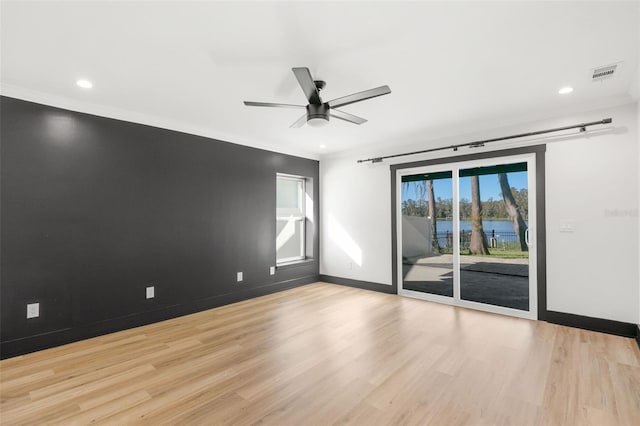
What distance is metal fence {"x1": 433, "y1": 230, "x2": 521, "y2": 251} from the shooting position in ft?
13.3

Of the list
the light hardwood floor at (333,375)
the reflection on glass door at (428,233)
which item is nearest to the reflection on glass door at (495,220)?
the reflection on glass door at (428,233)

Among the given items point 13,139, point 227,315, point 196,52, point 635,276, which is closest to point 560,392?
point 635,276

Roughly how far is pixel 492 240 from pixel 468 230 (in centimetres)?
34

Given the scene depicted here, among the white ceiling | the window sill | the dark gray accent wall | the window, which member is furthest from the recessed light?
the window sill

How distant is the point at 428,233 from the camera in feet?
15.8

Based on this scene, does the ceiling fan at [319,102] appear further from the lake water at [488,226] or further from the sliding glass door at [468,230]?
the lake water at [488,226]

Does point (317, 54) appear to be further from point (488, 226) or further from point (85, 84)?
point (488, 226)

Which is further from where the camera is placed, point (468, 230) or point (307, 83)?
point (468, 230)

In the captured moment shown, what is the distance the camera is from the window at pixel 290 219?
554 cm

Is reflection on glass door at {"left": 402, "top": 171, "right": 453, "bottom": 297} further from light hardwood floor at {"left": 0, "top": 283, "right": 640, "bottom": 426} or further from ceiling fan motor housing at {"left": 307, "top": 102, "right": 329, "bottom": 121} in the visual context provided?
ceiling fan motor housing at {"left": 307, "top": 102, "right": 329, "bottom": 121}

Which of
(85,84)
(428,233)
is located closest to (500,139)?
(428,233)

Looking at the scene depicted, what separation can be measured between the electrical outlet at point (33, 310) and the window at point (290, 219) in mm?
3188

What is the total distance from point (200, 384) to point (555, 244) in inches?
160

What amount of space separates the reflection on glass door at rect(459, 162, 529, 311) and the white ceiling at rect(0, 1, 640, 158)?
0.88 meters
